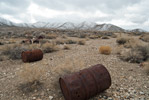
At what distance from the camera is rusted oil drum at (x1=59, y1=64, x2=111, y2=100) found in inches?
94.7

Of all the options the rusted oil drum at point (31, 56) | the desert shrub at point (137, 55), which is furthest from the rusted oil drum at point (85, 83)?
the rusted oil drum at point (31, 56)

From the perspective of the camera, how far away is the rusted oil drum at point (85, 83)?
240cm

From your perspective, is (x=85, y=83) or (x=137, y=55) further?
(x=137, y=55)

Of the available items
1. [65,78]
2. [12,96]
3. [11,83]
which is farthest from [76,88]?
[11,83]

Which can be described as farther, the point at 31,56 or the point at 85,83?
the point at 31,56

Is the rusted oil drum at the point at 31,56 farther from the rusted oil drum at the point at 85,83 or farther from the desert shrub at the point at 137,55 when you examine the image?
the desert shrub at the point at 137,55

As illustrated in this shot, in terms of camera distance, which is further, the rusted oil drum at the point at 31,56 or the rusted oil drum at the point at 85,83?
the rusted oil drum at the point at 31,56

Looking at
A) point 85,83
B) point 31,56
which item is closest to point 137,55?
point 85,83

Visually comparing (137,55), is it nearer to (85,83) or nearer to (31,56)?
(85,83)

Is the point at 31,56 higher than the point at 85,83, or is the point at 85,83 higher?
the point at 85,83

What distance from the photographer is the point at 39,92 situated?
10.4 feet

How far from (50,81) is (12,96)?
1.14 metres

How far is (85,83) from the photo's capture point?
252 centimetres

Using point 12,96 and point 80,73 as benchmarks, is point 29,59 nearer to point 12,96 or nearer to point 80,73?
point 12,96
